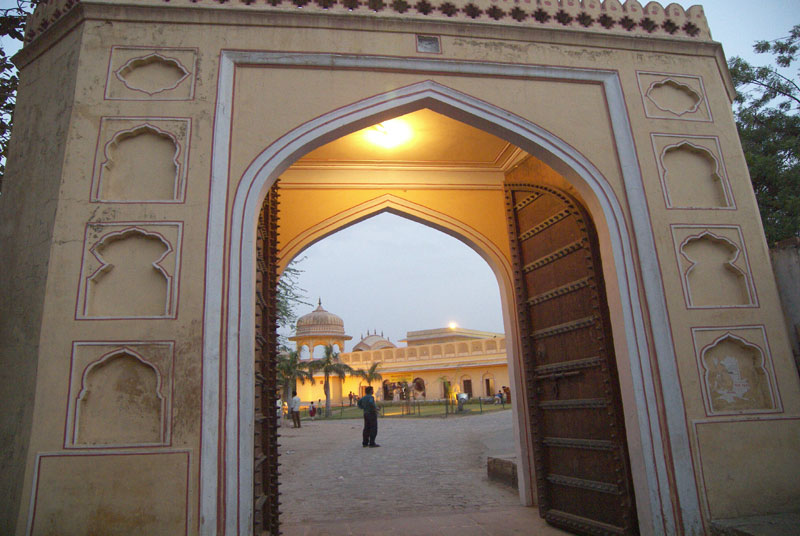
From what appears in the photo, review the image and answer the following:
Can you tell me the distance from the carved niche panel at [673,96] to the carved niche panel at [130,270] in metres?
3.99

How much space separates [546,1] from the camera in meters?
4.89

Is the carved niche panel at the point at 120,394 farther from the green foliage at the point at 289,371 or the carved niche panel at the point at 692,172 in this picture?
the green foliage at the point at 289,371

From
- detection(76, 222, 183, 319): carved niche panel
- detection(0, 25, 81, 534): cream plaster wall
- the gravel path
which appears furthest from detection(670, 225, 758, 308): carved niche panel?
detection(0, 25, 81, 534): cream plaster wall

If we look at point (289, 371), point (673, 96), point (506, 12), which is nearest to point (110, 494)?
Result: point (506, 12)

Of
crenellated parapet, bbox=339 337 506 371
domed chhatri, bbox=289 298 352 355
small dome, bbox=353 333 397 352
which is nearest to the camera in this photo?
crenellated parapet, bbox=339 337 506 371

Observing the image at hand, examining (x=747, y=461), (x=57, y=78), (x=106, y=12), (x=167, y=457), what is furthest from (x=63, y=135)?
(x=747, y=461)

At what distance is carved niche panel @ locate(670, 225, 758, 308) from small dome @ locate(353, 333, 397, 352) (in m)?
44.6

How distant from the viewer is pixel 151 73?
13.9 feet

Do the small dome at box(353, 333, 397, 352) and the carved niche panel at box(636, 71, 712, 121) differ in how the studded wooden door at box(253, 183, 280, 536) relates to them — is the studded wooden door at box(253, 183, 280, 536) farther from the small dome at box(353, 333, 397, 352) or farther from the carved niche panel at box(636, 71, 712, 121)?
the small dome at box(353, 333, 397, 352)

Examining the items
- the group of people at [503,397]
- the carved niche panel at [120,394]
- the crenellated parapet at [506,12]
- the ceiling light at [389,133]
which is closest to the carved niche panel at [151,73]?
the crenellated parapet at [506,12]

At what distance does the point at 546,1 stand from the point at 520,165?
1653mm

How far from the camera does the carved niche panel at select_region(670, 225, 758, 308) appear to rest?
4.22 meters

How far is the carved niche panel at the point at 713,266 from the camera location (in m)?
4.22

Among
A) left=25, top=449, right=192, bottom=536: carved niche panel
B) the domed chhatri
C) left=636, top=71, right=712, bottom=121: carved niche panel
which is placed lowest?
left=25, top=449, right=192, bottom=536: carved niche panel
